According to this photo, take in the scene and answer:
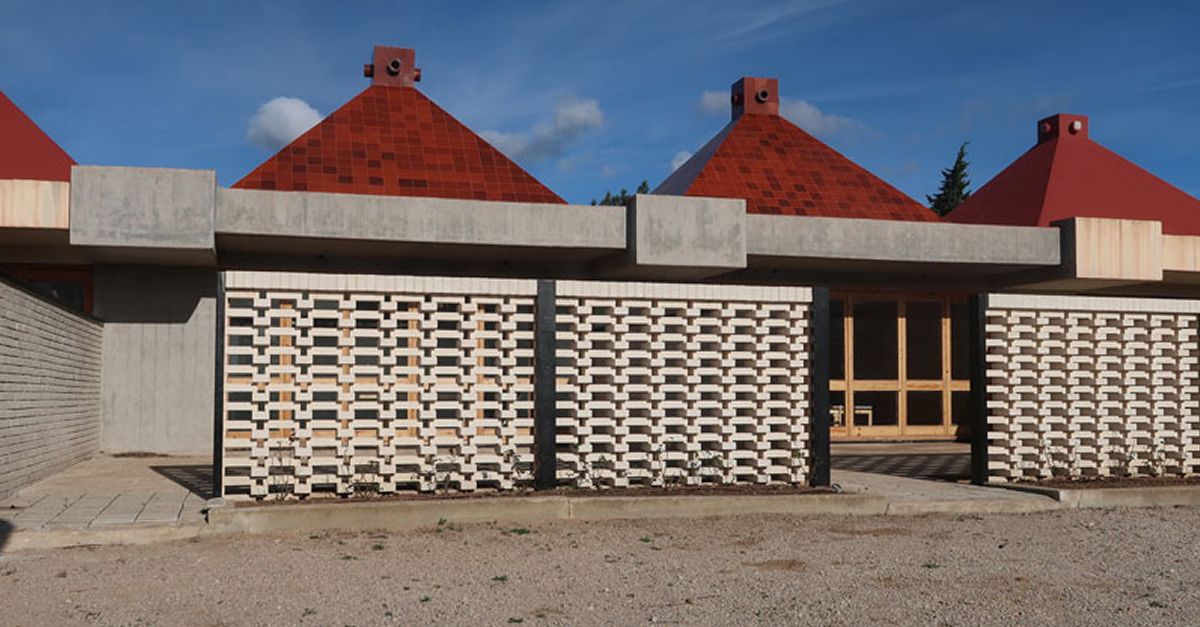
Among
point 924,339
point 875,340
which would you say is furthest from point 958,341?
point 875,340

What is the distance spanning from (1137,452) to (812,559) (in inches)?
230

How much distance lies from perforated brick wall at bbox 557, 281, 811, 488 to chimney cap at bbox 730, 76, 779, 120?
33.2 feet

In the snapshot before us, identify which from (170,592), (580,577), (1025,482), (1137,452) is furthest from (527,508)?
(1137,452)

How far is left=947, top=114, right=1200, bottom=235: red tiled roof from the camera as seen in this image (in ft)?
61.4

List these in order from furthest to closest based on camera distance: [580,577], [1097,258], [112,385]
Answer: [1097,258]
[112,385]
[580,577]

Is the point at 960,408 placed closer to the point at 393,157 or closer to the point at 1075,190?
the point at 1075,190

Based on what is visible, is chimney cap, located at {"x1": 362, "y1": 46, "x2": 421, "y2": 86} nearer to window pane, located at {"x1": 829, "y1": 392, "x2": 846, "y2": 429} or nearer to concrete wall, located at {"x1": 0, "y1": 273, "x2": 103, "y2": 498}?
concrete wall, located at {"x1": 0, "y1": 273, "x2": 103, "y2": 498}

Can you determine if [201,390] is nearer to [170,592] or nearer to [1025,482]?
[170,592]

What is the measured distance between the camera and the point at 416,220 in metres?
12.8

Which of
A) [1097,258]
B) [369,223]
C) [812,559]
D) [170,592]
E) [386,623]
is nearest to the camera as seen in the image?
[386,623]

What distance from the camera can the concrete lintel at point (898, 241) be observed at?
46.1ft

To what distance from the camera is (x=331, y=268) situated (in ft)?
47.1

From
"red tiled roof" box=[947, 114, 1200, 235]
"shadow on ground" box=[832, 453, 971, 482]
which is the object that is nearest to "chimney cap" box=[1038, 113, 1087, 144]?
"red tiled roof" box=[947, 114, 1200, 235]

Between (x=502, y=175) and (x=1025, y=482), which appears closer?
(x=1025, y=482)
